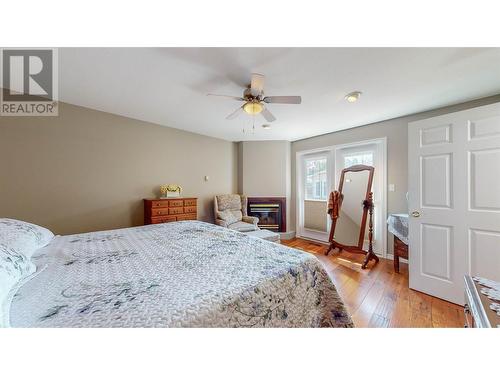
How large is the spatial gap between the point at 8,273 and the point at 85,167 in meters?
2.37

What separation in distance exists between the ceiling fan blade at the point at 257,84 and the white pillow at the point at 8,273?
73.2 inches

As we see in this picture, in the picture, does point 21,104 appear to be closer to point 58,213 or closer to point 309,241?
point 58,213

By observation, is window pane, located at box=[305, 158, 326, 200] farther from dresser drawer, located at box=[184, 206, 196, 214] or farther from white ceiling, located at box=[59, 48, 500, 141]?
dresser drawer, located at box=[184, 206, 196, 214]

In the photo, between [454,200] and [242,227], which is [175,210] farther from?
[454,200]

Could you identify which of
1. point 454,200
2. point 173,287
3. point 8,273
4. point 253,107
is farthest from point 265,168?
point 8,273

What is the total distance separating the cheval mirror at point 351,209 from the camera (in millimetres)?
3050

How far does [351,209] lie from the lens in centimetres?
338

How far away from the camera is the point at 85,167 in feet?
8.32

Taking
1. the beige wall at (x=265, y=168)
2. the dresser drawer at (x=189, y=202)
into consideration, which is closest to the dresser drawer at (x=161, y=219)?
the dresser drawer at (x=189, y=202)

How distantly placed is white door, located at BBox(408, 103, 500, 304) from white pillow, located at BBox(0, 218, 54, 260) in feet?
10.7

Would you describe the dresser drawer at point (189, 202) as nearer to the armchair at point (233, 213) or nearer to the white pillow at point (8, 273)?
the armchair at point (233, 213)

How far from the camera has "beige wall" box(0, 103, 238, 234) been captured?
2.13 metres

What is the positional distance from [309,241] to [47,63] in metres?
4.61
